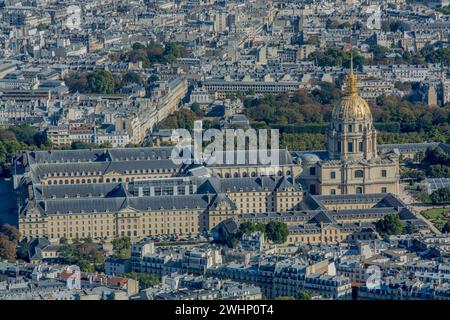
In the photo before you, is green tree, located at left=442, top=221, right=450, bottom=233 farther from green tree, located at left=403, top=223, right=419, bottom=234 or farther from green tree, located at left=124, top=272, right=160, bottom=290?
green tree, located at left=124, top=272, right=160, bottom=290

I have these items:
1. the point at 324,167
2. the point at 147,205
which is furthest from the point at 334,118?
the point at 147,205

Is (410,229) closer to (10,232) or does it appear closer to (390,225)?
(390,225)

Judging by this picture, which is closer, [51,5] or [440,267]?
[440,267]

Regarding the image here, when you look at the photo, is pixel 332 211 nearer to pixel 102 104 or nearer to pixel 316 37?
pixel 102 104

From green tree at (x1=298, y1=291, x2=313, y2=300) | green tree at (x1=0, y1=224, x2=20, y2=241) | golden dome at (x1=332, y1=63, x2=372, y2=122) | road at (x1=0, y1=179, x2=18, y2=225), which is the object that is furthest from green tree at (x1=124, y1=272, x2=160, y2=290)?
golden dome at (x1=332, y1=63, x2=372, y2=122)

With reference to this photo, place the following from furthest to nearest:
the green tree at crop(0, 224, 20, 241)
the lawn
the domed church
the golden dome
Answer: the golden dome
the domed church
the lawn
the green tree at crop(0, 224, 20, 241)
